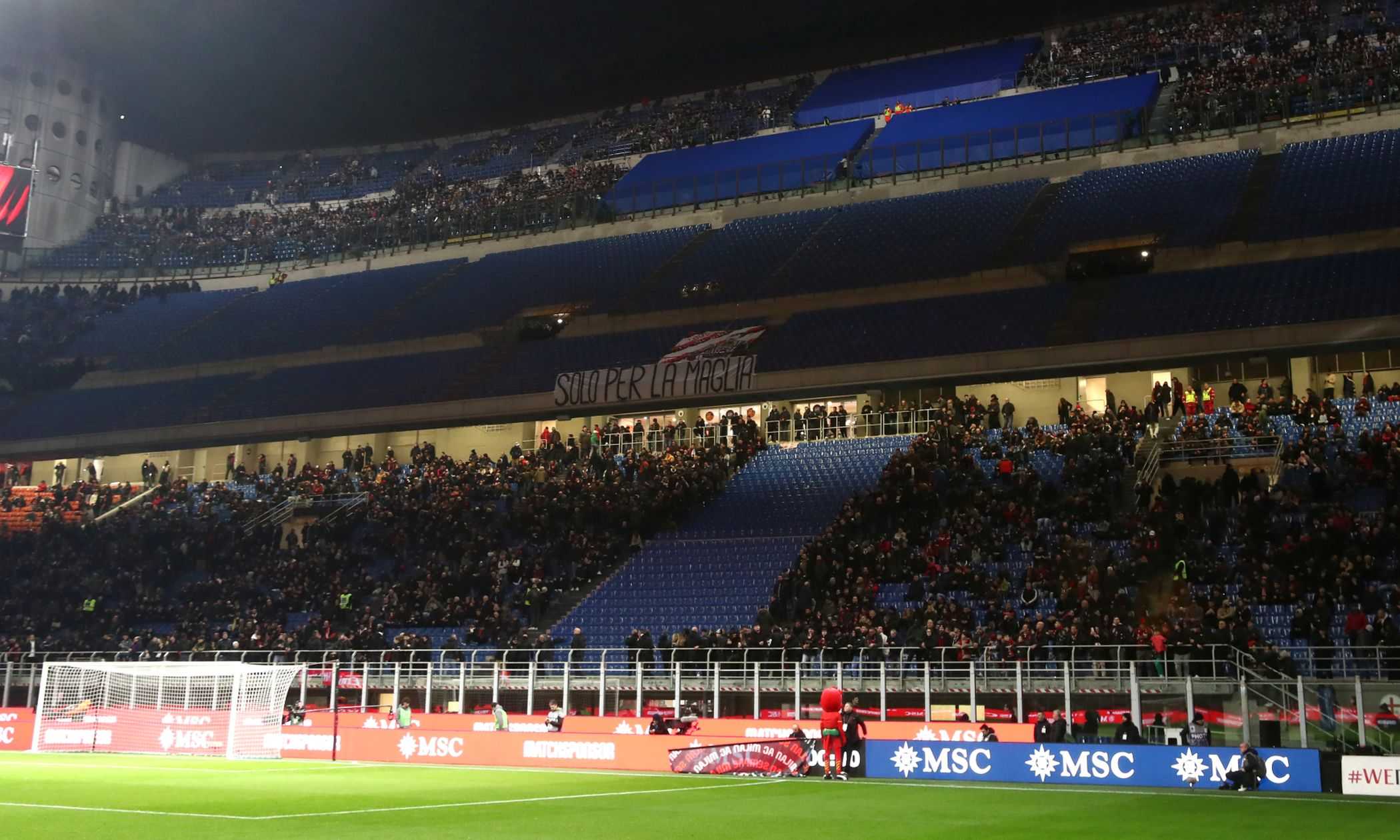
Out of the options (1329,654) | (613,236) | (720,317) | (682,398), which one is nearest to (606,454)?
(682,398)

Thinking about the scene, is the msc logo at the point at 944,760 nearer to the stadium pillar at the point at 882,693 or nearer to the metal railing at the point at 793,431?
the stadium pillar at the point at 882,693

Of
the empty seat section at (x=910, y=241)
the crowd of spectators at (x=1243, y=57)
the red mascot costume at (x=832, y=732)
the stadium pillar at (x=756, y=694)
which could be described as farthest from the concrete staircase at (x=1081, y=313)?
the red mascot costume at (x=832, y=732)

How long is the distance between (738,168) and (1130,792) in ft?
134

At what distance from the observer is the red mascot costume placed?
1891cm

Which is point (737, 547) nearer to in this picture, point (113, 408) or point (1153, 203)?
point (1153, 203)

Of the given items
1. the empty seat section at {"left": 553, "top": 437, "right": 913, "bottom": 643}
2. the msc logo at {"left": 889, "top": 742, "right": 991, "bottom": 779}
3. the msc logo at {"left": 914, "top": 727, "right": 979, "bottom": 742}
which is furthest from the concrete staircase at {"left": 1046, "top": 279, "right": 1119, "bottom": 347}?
the msc logo at {"left": 889, "top": 742, "right": 991, "bottom": 779}

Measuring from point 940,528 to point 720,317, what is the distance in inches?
652

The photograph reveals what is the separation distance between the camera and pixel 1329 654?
24531mm

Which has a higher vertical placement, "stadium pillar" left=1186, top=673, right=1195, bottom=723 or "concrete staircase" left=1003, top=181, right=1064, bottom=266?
"concrete staircase" left=1003, top=181, right=1064, bottom=266

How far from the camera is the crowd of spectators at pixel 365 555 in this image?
36.2 m

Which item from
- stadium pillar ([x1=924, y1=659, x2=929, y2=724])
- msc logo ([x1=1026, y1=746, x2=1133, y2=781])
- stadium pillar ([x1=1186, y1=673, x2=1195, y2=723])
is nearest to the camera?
msc logo ([x1=1026, y1=746, x2=1133, y2=781])

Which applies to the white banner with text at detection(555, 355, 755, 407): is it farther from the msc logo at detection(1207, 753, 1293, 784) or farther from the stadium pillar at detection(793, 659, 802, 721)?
the msc logo at detection(1207, 753, 1293, 784)

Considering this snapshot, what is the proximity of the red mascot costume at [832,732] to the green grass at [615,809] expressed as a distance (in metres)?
0.75

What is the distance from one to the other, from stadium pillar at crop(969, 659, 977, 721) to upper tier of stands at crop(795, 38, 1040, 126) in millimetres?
36642
